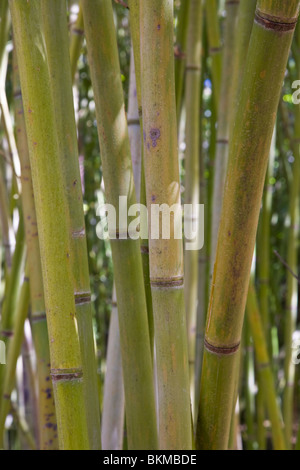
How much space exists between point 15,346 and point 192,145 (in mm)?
474

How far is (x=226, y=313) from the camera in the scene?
1.62ft

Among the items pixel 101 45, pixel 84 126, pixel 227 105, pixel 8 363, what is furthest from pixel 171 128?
pixel 84 126

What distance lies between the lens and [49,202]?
45 centimetres

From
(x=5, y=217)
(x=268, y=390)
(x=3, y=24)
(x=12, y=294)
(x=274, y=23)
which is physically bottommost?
(x=268, y=390)

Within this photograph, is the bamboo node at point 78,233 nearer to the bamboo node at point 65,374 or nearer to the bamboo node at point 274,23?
the bamboo node at point 65,374

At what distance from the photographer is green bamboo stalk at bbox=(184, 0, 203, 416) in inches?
36.6

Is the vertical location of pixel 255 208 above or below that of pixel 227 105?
below

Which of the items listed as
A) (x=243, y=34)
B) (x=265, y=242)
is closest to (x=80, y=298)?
(x=243, y=34)

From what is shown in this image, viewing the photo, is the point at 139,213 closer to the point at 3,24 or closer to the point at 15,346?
the point at 15,346

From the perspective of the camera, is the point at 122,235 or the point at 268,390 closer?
the point at 122,235

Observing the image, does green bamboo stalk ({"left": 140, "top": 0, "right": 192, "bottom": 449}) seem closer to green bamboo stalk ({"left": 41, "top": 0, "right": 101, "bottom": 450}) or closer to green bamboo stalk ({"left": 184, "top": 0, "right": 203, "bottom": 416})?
green bamboo stalk ({"left": 41, "top": 0, "right": 101, "bottom": 450})

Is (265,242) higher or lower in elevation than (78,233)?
lower

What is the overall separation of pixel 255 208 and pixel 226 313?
0.10 meters

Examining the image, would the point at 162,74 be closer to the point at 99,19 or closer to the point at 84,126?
the point at 99,19
